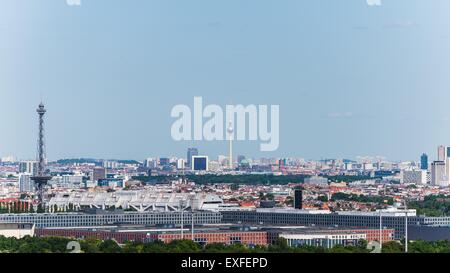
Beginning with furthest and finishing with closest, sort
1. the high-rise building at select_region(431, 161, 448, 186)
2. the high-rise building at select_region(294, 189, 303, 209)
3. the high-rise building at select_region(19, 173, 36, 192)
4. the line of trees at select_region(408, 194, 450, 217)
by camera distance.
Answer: the high-rise building at select_region(431, 161, 448, 186) → the high-rise building at select_region(19, 173, 36, 192) → the high-rise building at select_region(294, 189, 303, 209) → the line of trees at select_region(408, 194, 450, 217)

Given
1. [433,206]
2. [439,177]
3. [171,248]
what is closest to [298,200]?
[433,206]

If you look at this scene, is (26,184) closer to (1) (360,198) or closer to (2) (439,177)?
(1) (360,198)

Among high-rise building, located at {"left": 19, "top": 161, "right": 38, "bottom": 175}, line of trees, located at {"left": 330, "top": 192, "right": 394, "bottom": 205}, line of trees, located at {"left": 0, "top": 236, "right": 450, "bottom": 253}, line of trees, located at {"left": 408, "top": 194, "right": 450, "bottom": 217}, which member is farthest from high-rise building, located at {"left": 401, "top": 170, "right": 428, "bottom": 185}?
line of trees, located at {"left": 0, "top": 236, "right": 450, "bottom": 253}

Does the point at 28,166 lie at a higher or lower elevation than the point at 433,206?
higher

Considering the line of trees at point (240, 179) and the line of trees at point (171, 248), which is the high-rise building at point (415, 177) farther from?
the line of trees at point (171, 248)

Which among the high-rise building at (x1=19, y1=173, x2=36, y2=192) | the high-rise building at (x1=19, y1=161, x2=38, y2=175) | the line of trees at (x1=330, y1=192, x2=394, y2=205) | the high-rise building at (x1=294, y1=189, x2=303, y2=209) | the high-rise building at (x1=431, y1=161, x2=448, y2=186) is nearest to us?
the high-rise building at (x1=19, y1=161, x2=38, y2=175)

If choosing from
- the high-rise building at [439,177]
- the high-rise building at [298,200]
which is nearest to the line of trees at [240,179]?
the high-rise building at [298,200]

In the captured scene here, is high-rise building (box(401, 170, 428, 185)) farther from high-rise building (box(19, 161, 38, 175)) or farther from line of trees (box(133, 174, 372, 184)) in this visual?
high-rise building (box(19, 161, 38, 175))

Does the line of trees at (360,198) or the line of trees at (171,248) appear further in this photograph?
the line of trees at (360,198)

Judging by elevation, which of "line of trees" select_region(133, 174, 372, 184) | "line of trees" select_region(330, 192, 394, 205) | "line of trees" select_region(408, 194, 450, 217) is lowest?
"line of trees" select_region(408, 194, 450, 217)

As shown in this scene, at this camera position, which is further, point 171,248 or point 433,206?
point 433,206
